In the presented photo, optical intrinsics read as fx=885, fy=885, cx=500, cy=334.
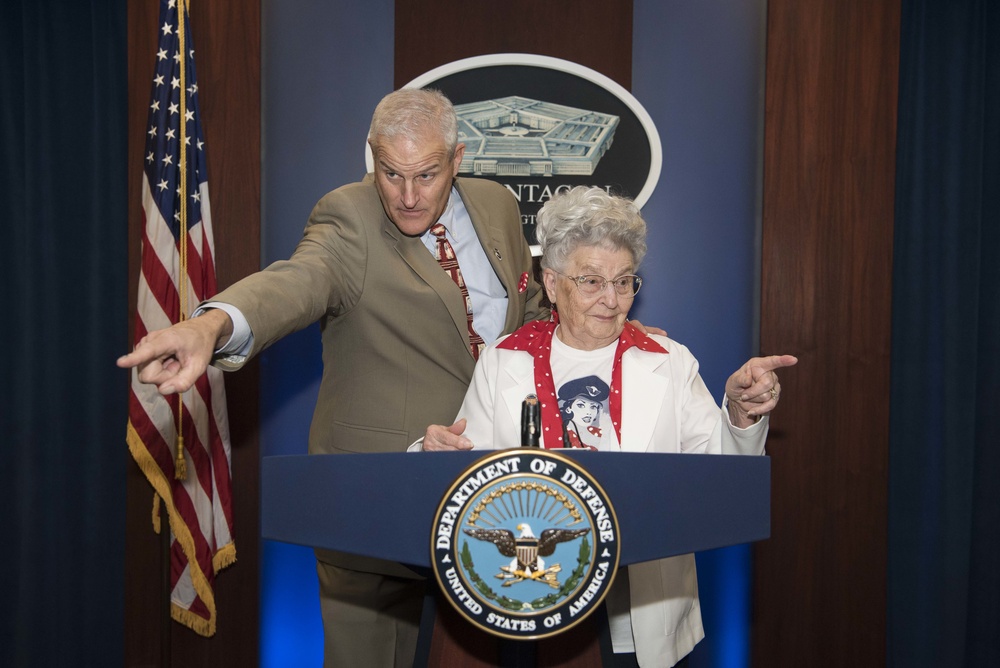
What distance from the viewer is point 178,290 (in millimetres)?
3055

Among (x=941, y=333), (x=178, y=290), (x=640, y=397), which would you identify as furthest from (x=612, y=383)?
(x=941, y=333)

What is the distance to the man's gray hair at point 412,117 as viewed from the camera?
211 cm

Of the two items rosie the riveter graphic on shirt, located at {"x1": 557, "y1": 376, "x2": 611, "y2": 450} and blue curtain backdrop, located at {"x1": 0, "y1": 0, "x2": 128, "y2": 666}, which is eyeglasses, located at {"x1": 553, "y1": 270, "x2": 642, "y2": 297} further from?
blue curtain backdrop, located at {"x1": 0, "y1": 0, "x2": 128, "y2": 666}

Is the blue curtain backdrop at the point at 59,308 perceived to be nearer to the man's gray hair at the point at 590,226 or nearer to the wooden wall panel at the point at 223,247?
the wooden wall panel at the point at 223,247

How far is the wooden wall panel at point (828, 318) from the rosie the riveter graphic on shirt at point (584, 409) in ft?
5.02

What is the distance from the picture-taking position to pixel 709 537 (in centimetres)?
124

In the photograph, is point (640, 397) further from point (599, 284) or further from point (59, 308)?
point (59, 308)

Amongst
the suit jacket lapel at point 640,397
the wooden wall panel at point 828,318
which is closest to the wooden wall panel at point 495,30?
the wooden wall panel at point 828,318

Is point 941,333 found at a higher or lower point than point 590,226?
lower

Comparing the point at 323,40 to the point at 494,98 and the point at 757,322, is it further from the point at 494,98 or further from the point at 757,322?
the point at 757,322

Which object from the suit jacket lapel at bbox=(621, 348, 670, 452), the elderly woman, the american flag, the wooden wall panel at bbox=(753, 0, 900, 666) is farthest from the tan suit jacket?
the wooden wall panel at bbox=(753, 0, 900, 666)

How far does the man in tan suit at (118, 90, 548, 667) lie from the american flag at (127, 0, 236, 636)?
→ 791mm

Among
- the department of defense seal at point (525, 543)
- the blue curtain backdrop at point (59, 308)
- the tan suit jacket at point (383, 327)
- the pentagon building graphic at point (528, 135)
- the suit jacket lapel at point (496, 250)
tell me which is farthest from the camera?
the blue curtain backdrop at point (59, 308)

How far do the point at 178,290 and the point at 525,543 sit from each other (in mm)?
2300
